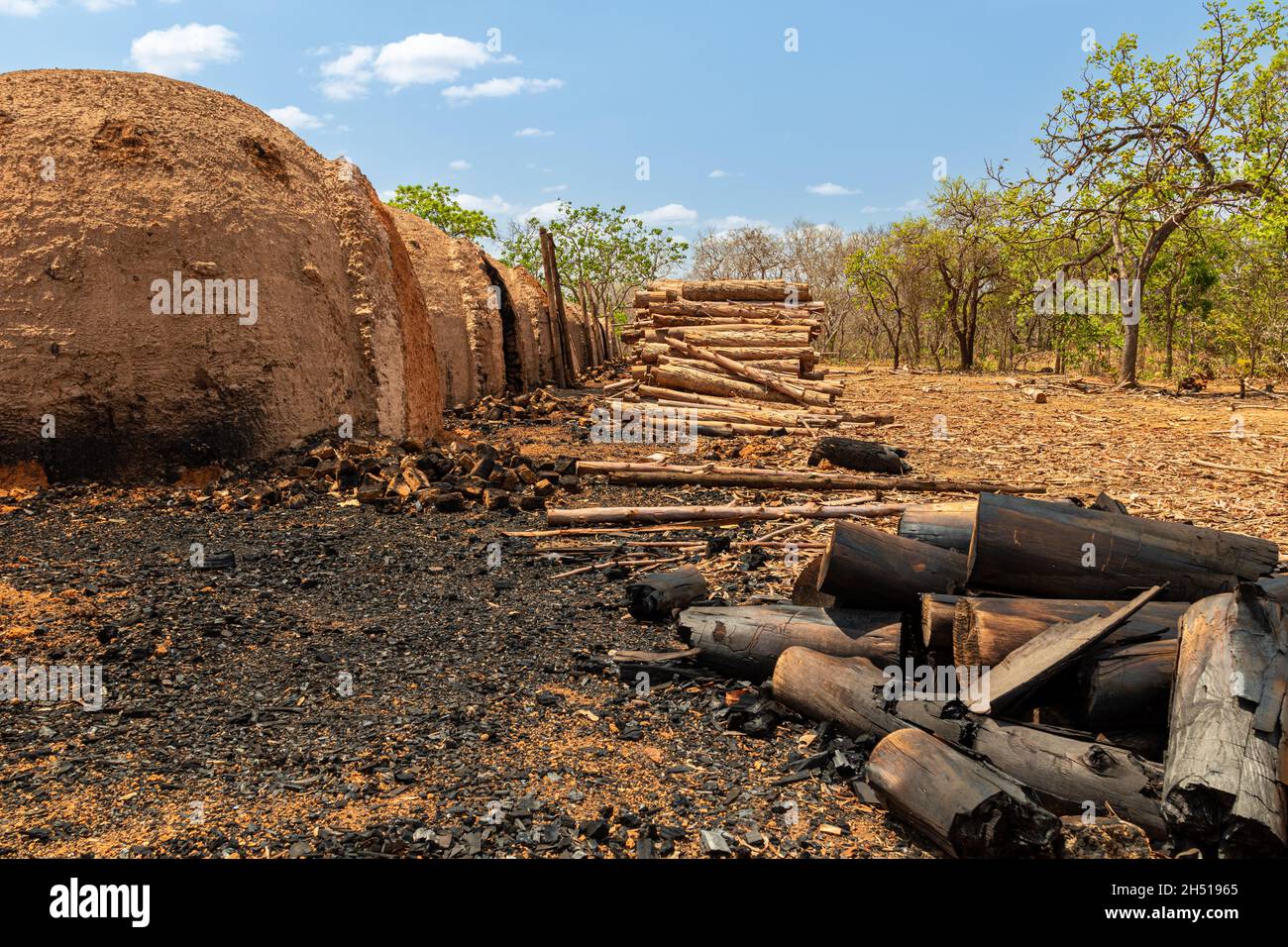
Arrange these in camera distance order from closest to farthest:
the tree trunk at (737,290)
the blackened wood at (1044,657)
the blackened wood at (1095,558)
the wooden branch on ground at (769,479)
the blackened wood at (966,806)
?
the blackened wood at (966,806) < the blackened wood at (1044,657) < the blackened wood at (1095,558) < the wooden branch on ground at (769,479) < the tree trunk at (737,290)

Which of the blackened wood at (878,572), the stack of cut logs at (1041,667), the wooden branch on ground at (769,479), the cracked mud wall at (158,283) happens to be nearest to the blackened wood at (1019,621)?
the stack of cut logs at (1041,667)

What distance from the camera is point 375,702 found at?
4.23m

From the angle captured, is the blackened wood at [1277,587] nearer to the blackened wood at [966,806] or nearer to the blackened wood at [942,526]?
the blackened wood at [942,526]

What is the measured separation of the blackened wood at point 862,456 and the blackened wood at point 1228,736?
6.10 metres

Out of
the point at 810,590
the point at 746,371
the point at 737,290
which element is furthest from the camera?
the point at 737,290

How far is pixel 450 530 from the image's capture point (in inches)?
294

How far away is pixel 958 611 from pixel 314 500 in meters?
6.12

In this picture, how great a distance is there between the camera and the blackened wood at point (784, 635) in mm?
4328

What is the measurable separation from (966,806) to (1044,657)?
3.29ft

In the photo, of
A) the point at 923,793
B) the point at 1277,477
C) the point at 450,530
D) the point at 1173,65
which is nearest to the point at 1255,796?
the point at 923,793

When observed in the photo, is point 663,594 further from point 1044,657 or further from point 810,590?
point 1044,657

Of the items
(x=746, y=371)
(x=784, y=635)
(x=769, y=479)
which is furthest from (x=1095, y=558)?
(x=746, y=371)

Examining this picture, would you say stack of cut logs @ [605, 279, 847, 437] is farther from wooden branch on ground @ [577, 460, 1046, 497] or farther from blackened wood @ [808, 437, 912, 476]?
wooden branch on ground @ [577, 460, 1046, 497]

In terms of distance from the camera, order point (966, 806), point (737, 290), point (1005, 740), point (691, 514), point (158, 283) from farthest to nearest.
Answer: point (737, 290), point (158, 283), point (691, 514), point (1005, 740), point (966, 806)
